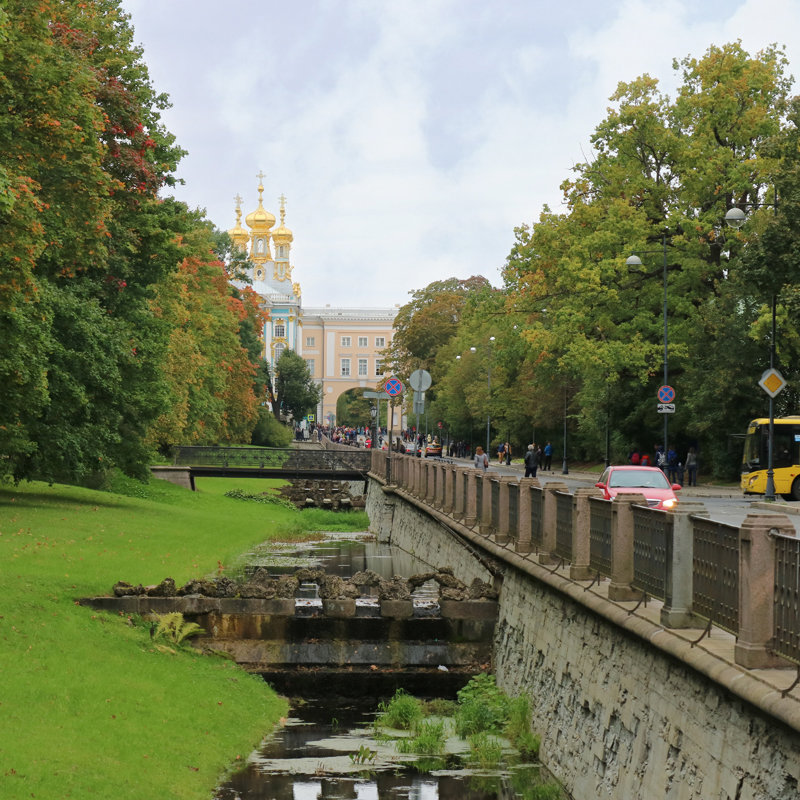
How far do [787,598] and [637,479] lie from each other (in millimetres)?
16843

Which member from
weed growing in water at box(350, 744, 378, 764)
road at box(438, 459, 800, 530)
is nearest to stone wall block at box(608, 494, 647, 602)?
weed growing in water at box(350, 744, 378, 764)

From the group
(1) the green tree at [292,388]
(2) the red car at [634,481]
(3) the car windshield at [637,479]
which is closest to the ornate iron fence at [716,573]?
(2) the red car at [634,481]

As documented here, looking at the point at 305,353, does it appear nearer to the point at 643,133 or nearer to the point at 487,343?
the point at 487,343

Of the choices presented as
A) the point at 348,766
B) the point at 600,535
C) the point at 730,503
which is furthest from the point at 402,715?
the point at 730,503

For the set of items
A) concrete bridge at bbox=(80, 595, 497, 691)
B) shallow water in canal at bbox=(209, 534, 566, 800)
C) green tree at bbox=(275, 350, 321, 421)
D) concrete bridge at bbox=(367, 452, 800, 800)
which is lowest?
shallow water in canal at bbox=(209, 534, 566, 800)

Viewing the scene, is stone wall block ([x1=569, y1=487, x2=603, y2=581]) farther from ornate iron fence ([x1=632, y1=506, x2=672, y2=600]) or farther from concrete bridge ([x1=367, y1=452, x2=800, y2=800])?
ornate iron fence ([x1=632, y1=506, x2=672, y2=600])

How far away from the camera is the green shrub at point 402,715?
15.6 m

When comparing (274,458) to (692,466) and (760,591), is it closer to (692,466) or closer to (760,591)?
(692,466)

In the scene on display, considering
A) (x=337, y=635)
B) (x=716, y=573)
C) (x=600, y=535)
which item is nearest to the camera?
(x=716, y=573)

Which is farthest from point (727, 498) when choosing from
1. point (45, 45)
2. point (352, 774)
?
point (352, 774)

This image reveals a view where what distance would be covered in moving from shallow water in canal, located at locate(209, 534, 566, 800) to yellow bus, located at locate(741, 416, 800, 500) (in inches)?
921

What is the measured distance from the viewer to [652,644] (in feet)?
31.6

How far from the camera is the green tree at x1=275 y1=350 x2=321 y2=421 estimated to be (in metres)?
132

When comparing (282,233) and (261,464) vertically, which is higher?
(282,233)
